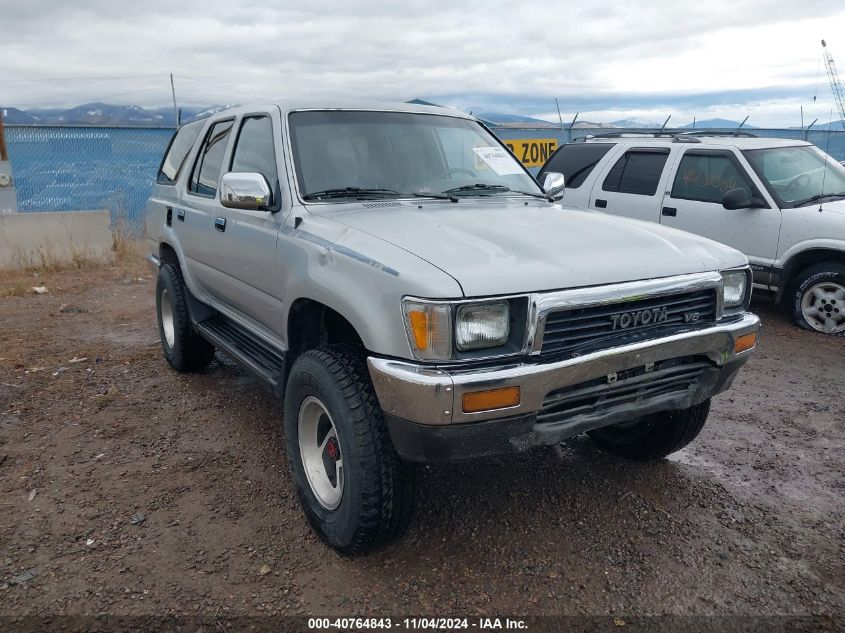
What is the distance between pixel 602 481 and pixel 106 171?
10.4m

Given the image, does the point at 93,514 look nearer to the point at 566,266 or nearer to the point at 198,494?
the point at 198,494

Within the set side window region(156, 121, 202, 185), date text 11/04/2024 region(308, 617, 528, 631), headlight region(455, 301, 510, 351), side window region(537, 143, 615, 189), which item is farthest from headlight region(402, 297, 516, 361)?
side window region(537, 143, 615, 189)

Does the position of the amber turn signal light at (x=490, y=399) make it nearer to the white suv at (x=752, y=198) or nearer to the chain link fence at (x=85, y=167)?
the white suv at (x=752, y=198)

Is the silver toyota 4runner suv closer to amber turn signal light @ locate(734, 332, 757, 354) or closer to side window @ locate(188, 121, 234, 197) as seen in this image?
amber turn signal light @ locate(734, 332, 757, 354)

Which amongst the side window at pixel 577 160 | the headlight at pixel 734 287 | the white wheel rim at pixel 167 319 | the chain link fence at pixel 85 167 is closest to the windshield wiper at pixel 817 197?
the side window at pixel 577 160

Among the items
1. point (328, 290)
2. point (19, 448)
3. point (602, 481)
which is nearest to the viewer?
point (328, 290)

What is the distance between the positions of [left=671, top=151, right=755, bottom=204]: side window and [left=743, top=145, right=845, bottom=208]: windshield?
17cm

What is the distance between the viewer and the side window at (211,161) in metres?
4.41

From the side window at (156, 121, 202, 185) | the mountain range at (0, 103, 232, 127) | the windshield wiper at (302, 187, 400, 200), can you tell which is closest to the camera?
the windshield wiper at (302, 187, 400, 200)

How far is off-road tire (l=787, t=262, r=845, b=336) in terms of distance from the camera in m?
6.20

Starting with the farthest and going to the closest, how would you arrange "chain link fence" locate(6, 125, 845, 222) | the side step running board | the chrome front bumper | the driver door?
"chain link fence" locate(6, 125, 845, 222)
the driver door
the side step running board
the chrome front bumper

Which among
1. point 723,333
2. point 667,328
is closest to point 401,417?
point 667,328

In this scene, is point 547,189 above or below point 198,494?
above

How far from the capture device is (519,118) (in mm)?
16828
